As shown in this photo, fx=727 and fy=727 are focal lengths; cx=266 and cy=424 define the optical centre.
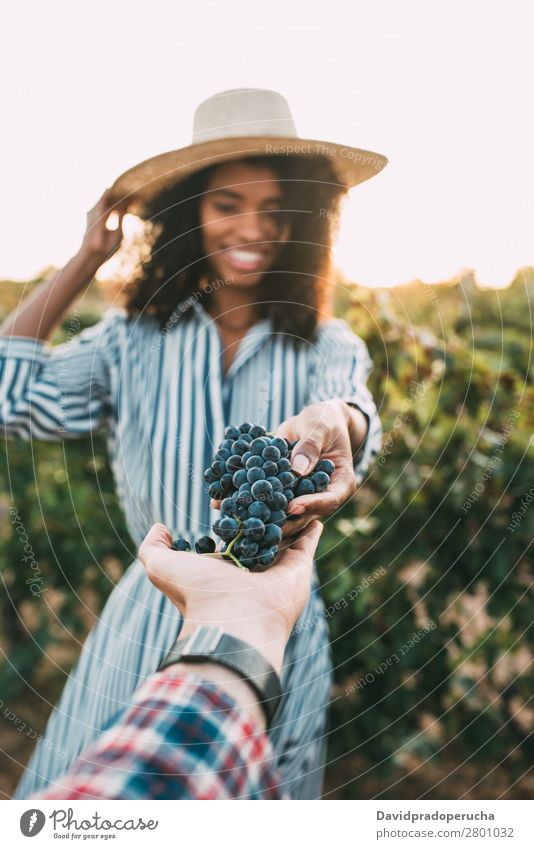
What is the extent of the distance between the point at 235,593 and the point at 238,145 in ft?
2.29

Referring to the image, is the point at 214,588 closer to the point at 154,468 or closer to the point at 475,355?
the point at 154,468

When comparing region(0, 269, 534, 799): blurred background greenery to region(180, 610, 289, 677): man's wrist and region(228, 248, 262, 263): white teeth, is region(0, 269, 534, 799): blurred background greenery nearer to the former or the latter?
region(228, 248, 262, 263): white teeth

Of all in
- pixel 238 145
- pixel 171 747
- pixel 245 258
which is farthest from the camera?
pixel 245 258

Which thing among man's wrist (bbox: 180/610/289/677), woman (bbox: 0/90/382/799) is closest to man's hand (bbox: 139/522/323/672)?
man's wrist (bbox: 180/610/289/677)

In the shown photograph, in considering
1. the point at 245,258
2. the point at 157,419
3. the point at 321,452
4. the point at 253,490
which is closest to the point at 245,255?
the point at 245,258

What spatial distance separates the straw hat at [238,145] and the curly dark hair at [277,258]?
0.04 meters

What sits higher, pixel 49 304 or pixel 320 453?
pixel 49 304

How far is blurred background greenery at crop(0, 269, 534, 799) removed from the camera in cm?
144

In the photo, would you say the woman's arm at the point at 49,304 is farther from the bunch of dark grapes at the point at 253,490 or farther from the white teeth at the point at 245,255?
the bunch of dark grapes at the point at 253,490

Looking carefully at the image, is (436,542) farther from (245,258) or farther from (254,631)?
(254,631)

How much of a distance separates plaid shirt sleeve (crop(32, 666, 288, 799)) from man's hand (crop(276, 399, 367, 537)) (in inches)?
8.6

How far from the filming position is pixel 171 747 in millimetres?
552

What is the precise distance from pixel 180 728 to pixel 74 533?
1.04m
